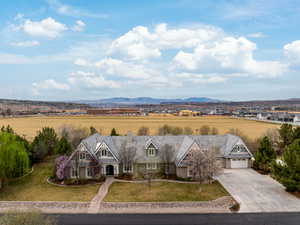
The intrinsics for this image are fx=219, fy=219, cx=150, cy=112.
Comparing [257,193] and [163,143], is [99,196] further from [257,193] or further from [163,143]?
[257,193]

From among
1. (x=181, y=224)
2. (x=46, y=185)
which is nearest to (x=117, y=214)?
(x=181, y=224)

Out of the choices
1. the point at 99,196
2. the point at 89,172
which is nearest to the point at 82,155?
the point at 89,172

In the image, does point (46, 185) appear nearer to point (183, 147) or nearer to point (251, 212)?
point (183, 147)

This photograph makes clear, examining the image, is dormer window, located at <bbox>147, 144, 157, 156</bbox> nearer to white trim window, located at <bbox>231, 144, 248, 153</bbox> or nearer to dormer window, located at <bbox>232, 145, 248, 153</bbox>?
white trim window, located at <bbox>231, 144, 248, 153</bbox>

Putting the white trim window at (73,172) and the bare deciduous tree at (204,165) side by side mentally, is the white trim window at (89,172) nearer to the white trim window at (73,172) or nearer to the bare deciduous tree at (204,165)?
the white trim window at (73,172)

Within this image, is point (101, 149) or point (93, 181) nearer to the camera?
point (93, 181)
